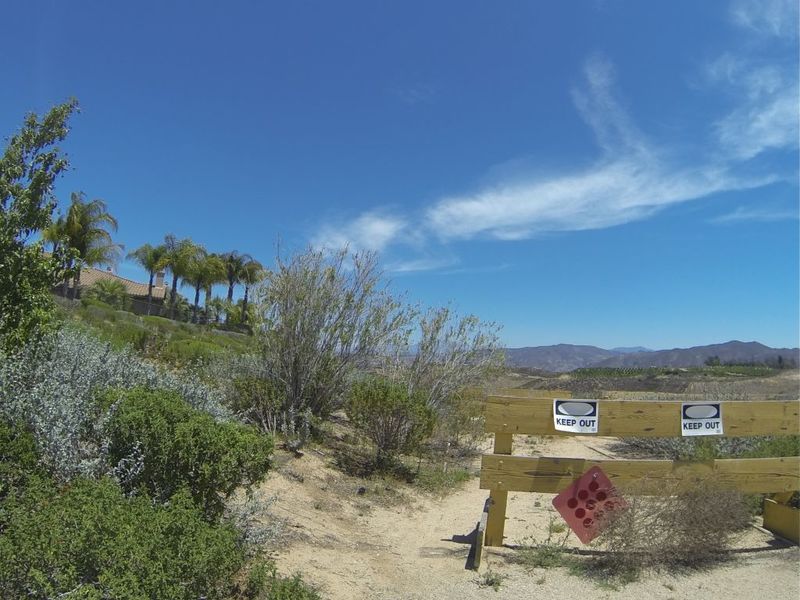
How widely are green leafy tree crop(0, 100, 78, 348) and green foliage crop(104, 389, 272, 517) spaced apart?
6.98 feet

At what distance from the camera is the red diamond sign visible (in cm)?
512

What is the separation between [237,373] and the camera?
10.4m

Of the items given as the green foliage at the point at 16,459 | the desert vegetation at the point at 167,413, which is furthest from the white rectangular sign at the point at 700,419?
the green foliage at the point at 16,459

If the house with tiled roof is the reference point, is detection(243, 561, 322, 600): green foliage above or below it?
below

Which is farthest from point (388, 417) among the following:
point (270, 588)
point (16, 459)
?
point (16, 459)

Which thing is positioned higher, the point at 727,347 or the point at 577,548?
the point at 727,347

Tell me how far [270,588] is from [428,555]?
226 centimetres

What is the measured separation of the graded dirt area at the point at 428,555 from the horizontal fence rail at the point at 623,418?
3.55 feet

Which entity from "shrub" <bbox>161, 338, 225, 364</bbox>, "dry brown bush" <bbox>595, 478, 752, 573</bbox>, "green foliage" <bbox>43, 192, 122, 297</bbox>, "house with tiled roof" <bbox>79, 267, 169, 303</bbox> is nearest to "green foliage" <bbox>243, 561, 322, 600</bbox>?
"dry brown bush" <bbox>595, 478, 752, 573</bbox>

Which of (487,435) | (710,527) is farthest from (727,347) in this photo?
(710,527)

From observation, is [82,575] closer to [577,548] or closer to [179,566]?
[179,566]

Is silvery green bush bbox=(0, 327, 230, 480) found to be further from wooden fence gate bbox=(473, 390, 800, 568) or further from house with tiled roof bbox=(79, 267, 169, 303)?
house with tiled roof bbox=(79, 267, 169, 303)

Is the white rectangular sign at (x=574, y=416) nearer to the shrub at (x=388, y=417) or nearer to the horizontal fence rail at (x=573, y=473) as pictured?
the horizontal fence rail at (x=573, y=473)

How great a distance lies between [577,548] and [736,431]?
5.82 ft
